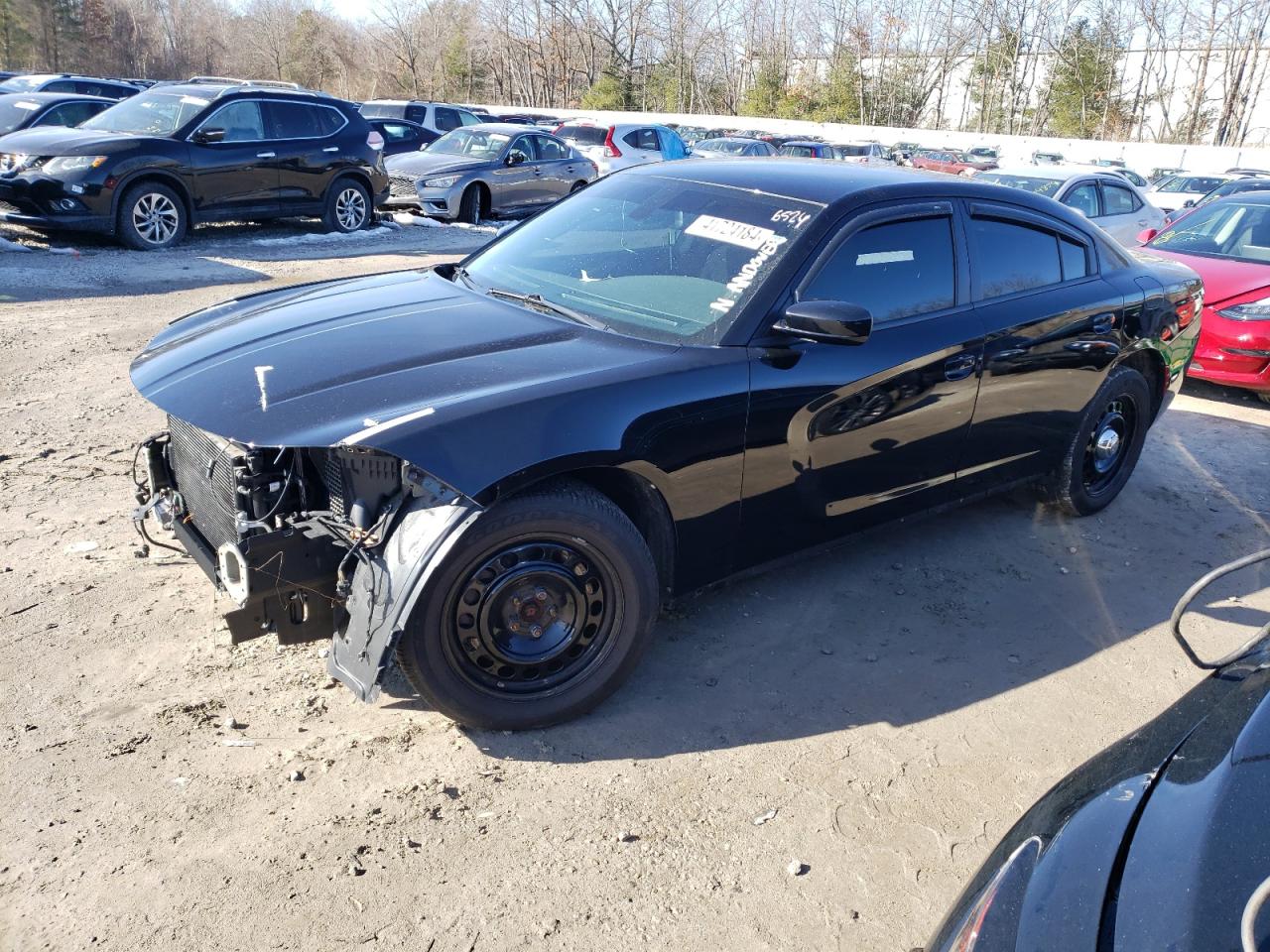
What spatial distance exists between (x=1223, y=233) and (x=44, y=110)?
49.6 feet

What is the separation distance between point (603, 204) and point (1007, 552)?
251 centimetres

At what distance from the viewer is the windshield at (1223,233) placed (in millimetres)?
8336

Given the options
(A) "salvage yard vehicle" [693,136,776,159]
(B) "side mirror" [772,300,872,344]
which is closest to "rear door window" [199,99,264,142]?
(B) "side mirror" [772,300,872,344]

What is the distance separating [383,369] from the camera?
312 centimetres

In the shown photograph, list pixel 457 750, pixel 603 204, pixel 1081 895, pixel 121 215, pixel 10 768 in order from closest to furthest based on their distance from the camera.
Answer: pixel 1081 895, pixel 10 768, pixel 457 750, pixel 603 204, pixel 121 215

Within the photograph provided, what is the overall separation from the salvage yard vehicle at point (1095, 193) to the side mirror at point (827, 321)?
352 inches

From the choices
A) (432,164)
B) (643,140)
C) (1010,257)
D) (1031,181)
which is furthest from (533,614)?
(643,140)

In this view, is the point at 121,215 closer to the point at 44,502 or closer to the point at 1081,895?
the point at 44,502

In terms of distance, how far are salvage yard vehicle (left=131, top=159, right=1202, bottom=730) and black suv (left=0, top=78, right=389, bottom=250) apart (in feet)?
25.2

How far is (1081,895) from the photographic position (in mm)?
1590

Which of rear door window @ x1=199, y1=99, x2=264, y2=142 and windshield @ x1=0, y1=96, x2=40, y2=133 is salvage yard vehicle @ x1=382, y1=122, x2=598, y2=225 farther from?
windshield @ x1=0, y1=96, x2=40, y2=133

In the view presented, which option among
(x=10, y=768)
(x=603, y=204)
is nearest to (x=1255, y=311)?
(x=603, y=204)

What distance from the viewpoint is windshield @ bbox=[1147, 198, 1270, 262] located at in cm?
834

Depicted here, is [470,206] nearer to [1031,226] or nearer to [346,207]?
[346,207]
